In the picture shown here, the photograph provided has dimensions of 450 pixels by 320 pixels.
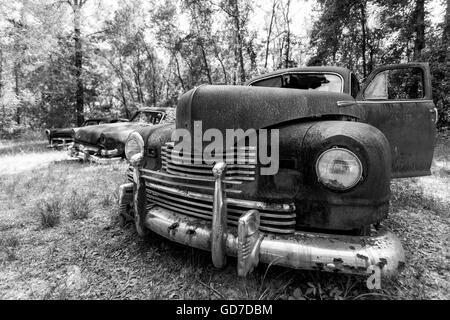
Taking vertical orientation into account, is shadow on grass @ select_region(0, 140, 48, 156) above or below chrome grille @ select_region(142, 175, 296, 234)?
above

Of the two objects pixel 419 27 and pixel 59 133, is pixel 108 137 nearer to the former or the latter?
pixel 59 133

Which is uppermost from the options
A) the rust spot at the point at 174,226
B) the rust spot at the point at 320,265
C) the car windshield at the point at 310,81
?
the car windshield at the point at 310,81

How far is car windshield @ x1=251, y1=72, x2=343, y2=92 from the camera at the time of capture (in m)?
2.83

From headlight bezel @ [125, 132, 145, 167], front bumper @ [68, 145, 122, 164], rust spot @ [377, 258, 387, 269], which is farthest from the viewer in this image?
front bumper @ [68, 145, 122, 164]

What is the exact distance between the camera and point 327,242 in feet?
4.77

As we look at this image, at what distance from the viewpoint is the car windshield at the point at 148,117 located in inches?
271

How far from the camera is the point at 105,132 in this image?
21.8 feet

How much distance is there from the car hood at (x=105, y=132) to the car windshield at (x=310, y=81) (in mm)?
4539

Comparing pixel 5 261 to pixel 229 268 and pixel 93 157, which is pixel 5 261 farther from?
pixel 93 157

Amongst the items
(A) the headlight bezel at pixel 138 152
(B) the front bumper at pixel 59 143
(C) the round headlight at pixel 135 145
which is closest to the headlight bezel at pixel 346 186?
(A) the headlight bezel at pixel 138 152

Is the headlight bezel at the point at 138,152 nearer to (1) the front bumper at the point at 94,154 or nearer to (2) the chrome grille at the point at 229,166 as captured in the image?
(2) the chrome grille at the point at 229,166

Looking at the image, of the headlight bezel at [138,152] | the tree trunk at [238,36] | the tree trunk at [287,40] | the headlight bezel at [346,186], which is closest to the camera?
the headlight bezel at [346,186]

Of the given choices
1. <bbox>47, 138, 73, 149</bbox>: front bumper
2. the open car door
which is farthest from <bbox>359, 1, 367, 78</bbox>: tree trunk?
<bbox>47, 138, 73, 149</bbox>: front bumper

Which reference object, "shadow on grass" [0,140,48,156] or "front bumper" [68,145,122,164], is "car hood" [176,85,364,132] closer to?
Result: "front bumper" [68,145,122,164]
